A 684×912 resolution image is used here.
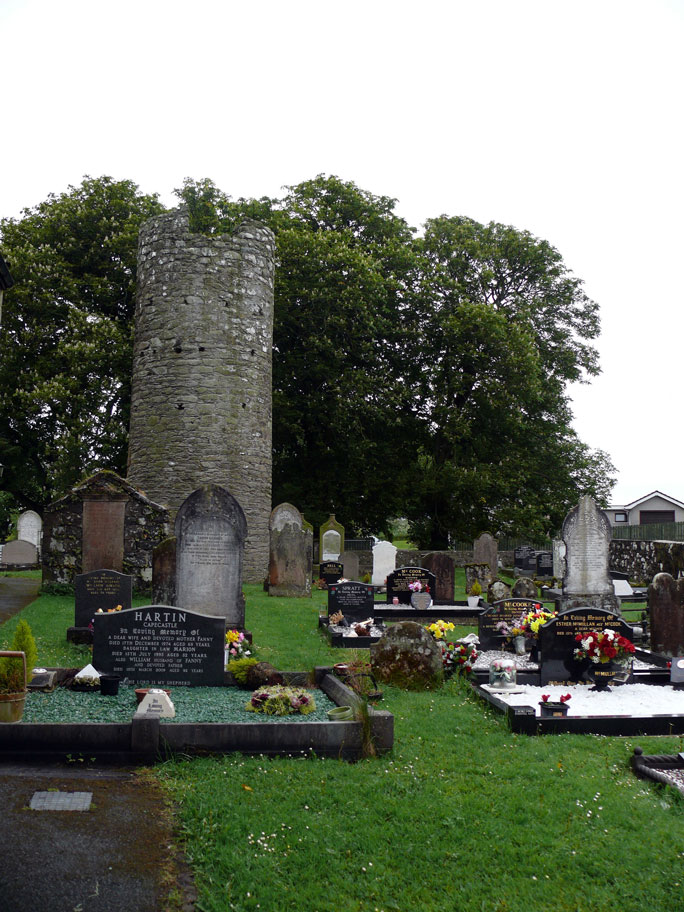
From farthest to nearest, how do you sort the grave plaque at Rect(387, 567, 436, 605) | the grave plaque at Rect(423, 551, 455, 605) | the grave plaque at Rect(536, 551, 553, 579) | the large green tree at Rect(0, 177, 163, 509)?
the grave plaque at Rect(536, 551, 553, 579)
the large green tree at Rect(0, 177, 163, 509)
the grave plaque at Rect(423, 551, 455, 605)
the grave plaque at Rect(387, 567, 436, 605)

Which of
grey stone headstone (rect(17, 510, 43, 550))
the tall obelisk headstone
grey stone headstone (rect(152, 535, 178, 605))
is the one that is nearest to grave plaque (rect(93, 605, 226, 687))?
grey stone headstone (rect(152, 535, 178, 605))

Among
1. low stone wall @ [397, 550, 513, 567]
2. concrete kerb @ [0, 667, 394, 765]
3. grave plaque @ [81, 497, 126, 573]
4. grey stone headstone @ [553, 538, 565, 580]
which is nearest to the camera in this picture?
concrete kerb @ [0, 667, 394, 765]

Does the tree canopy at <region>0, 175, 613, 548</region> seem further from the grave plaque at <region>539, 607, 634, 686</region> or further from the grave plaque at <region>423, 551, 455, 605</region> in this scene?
the grave plaque at <region>539, 607, 634, 686</region>

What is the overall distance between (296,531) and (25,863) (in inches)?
520

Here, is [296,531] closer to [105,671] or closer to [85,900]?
[105,671]

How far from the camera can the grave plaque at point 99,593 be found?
10977mm

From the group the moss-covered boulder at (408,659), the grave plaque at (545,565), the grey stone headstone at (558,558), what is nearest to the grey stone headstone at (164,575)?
the moss-covered boulder at (408,659)

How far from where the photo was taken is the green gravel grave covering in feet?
21.8

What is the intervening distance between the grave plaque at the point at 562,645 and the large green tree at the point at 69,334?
56.9ft

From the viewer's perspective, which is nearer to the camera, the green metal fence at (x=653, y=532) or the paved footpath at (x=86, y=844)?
the paved footpath at (x=86, y=844)

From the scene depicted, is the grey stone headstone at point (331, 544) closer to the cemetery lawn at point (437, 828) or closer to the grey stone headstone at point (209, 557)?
the grey stone headstone at point (209, 557)

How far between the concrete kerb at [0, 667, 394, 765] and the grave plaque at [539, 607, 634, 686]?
3.63 metres

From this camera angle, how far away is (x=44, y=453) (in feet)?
82.3

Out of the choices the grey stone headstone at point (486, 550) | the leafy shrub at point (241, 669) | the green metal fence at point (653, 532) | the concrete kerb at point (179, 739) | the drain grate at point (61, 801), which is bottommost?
the drain grate at point (61, 801)
